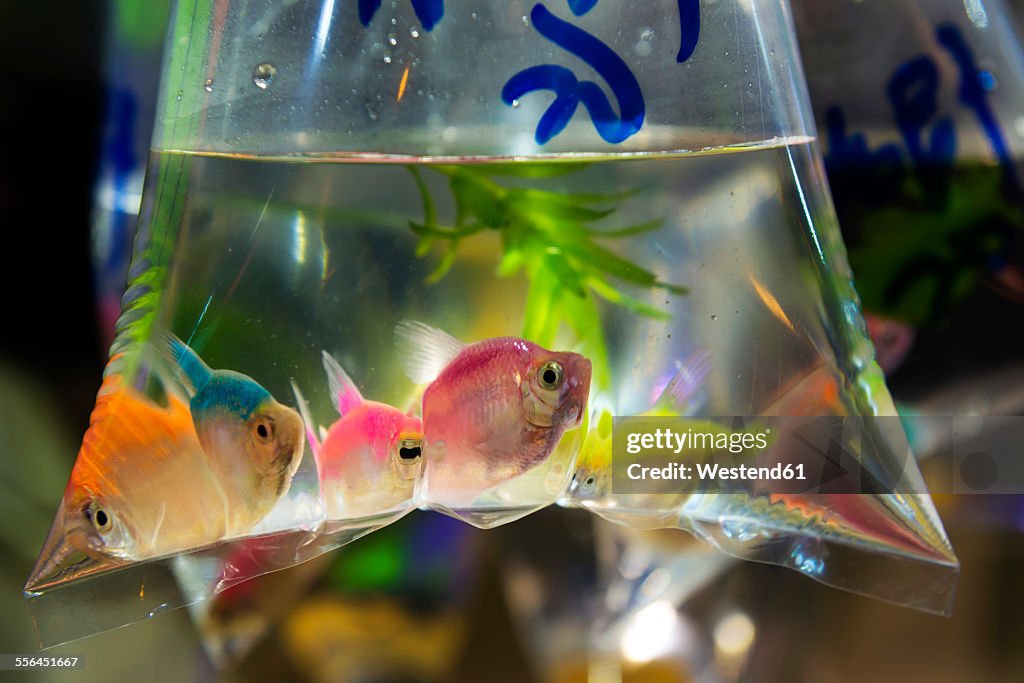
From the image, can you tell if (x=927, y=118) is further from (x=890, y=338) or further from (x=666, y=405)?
(x=666, y=405)

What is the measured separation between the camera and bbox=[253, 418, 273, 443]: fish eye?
341mm

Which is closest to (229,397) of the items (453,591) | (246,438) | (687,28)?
(246,438)

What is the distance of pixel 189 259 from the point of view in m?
0.37

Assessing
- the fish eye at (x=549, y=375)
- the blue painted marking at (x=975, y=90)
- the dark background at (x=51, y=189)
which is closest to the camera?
the fish eye at (x=549, y=375)

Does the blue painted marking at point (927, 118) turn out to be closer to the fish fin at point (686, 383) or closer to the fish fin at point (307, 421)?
the fish fin at point (686, 383)

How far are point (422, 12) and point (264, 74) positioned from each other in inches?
2.6

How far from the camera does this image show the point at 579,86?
1.14ft

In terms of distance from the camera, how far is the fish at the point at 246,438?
1.12 feet

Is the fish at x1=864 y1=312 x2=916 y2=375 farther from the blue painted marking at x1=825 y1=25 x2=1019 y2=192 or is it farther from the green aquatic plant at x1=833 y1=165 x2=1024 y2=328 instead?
the blue painted marking at x1=825 y1=25 x2=1019 y2=192

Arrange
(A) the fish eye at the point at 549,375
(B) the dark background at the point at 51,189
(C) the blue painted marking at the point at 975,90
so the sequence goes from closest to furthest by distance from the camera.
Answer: (A) the fish eye at the point at 549,375 → (C) the blue painted marking at the point at 975,90 → (B) the dark background at the point at 51,189

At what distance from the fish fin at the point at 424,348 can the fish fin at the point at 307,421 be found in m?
0.04

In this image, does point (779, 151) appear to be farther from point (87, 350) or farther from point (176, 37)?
point (87, 350)

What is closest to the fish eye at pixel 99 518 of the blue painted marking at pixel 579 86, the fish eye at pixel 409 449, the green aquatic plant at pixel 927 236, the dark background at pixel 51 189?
the fish eye at pixel 409 449

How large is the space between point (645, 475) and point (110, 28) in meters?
0.62
